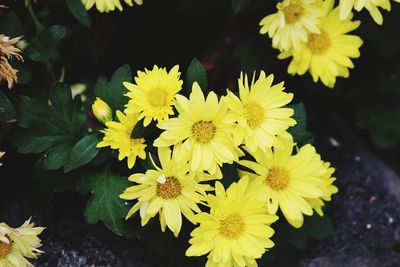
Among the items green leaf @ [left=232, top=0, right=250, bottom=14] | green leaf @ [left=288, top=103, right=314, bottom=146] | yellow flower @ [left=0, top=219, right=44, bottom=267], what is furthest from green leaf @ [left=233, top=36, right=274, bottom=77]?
yellow flower @ [left=0, top=219, right=44, bottom=267]

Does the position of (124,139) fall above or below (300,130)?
above

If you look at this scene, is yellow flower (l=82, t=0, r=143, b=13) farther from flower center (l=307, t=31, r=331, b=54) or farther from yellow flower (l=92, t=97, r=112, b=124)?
flower center (l=307, t=31, r=331, b=54)

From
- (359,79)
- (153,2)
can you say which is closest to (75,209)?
(153,2)

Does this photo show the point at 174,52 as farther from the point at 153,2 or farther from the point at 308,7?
the point at 308,7

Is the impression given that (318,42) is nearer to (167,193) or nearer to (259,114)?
(259,114)

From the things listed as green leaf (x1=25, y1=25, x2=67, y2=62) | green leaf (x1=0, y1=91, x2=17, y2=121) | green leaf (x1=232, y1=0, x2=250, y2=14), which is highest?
green leaf (x1=232, y1=0, x2=250, y2=14)

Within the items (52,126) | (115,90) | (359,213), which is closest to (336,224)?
(359,213)

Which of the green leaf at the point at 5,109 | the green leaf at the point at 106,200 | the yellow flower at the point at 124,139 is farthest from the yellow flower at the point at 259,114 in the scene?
the green leaf at the point at 5,109
